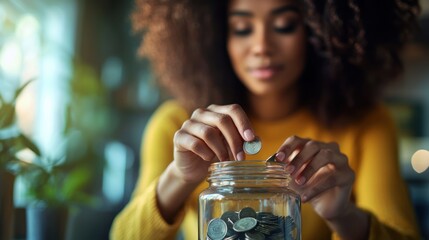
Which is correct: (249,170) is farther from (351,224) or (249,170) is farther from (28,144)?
(28,144)

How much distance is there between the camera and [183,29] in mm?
1221

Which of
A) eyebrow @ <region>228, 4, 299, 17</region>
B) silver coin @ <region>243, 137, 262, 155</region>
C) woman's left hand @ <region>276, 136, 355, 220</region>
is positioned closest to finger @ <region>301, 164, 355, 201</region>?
woman's left hand @ <region>276, 136, 355, 220</region>

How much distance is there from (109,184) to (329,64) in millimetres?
1935

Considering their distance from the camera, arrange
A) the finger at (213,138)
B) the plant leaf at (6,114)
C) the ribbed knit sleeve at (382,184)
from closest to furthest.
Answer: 1. the finger at (213,138)
2. the plant leaf at (6,114)
3. the ribbed knit sleeve at (382,184)

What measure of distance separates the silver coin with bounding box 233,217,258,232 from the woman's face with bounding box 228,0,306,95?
0.46m

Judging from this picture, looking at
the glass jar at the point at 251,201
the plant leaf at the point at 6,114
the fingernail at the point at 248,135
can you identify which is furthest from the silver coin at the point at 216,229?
the plant leaf at the point at 6,114

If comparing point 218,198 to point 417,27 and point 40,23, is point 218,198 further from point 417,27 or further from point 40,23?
point 40,23

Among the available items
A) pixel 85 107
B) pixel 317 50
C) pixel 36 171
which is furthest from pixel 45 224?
pixel 85 107

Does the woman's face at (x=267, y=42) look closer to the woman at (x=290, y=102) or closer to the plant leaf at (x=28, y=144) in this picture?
the woman at (x=290, y=102)

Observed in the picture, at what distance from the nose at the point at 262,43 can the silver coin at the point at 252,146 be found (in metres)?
0.36

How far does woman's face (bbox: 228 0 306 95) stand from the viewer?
0.99 metres

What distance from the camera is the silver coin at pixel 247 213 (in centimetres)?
60

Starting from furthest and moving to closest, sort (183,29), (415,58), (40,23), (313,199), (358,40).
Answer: (415,58), (40,23), (183,29), (358,40), (313,199)

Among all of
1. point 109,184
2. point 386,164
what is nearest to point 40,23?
point 109,184
